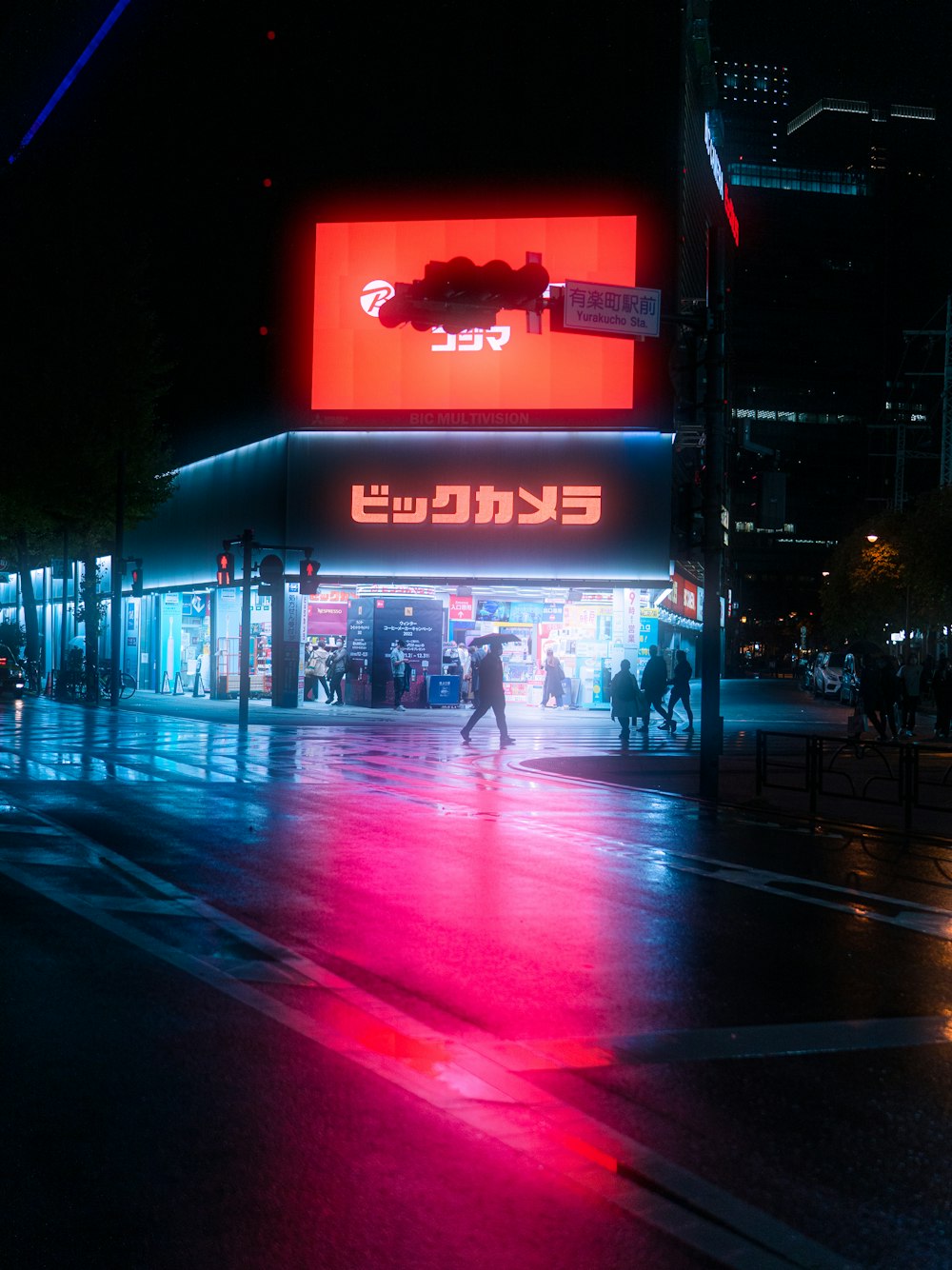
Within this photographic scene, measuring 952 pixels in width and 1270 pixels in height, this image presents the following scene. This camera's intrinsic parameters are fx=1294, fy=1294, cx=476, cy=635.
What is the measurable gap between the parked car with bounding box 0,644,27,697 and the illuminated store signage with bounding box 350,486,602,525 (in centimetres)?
1289

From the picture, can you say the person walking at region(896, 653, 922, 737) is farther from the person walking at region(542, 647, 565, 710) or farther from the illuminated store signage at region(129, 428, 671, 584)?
the person walking at region(542, 647, 565, 710)

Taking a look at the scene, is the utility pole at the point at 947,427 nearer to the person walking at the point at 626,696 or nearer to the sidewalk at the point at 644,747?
the sidewalk at the point at 644,747


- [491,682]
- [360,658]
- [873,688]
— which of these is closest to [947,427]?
[360,658]

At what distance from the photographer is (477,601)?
134ft

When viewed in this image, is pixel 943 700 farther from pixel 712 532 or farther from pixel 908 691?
pixel 712 532

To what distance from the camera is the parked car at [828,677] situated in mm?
62344

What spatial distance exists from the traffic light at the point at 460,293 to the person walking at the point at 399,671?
83.5 ft

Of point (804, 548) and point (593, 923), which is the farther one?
point (804, 548)

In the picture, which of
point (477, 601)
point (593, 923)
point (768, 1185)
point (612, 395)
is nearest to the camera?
point (768, 1185)

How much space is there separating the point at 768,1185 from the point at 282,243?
40.4 m

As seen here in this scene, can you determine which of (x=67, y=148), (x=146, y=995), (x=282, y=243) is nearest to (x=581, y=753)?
(x=146, y=995)

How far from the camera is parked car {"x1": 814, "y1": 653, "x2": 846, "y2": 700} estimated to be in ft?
205

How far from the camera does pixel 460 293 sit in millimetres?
13188

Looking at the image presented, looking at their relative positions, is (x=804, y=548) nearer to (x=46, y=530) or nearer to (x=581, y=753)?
(x=46, y=530)
